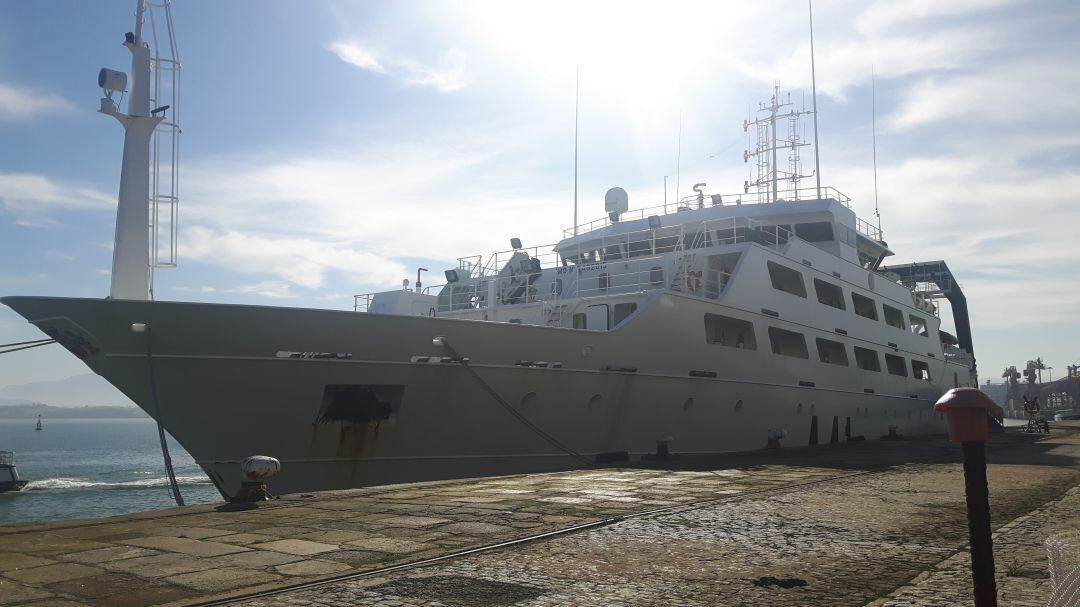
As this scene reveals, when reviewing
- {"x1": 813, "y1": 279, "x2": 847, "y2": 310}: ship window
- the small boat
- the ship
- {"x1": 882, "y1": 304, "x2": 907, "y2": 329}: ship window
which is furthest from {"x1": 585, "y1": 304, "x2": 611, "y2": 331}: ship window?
the small boat

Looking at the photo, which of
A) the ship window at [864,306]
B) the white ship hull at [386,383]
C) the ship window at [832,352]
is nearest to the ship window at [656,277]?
the white ship hull at [386,383]

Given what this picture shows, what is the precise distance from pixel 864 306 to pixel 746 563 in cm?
2212

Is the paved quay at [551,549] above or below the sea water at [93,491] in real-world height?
above

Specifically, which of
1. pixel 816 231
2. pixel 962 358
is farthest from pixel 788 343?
pixel 962 358

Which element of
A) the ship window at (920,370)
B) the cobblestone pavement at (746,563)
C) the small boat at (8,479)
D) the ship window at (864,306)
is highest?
the ship window at (864,306)

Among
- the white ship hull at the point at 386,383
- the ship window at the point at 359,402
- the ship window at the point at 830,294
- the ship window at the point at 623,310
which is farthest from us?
the ship window at the point at 830,294

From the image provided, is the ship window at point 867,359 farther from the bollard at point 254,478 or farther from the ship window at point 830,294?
the bollard at point 254,478

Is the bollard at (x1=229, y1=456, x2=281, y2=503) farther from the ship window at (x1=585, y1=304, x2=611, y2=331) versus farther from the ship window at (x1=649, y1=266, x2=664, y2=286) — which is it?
the ship window at (x1=649, y1=266, x2=664, y2=286)

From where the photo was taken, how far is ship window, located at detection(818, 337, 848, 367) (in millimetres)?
22047

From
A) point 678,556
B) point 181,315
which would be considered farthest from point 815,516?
point 181,315

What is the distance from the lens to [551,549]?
5.63m

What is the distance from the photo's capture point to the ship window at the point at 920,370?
2894 cm

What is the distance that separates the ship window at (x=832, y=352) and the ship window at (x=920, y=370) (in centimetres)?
733

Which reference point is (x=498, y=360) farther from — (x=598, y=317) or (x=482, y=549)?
(x=482, y=549)
